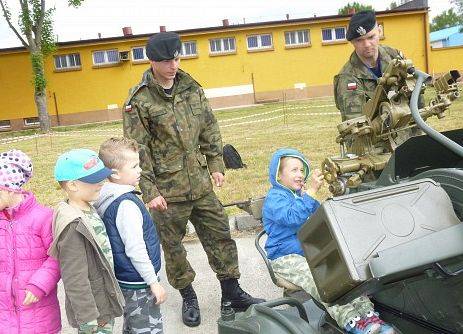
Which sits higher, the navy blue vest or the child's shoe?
the navy blue vest

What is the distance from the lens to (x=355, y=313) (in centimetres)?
192

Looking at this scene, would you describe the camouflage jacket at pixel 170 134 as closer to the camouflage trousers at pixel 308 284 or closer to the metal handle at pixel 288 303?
the camouflage trousers at pixel 308 284

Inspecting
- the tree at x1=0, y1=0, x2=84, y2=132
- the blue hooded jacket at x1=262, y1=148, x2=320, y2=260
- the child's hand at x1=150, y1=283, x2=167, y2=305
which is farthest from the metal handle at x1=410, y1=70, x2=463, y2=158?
the tree at x1=0, y1=0, x2=84, y2=132

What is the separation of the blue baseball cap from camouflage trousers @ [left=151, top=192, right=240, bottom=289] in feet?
3.96

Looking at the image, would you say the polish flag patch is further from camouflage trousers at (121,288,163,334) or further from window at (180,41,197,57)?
window at (180,41,197,57)

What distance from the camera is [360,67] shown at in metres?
3.71

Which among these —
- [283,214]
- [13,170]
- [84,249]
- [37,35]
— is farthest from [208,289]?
[37,35]

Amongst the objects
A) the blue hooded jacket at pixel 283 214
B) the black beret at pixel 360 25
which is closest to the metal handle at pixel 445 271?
the blue hooded jacket at pixel 283 214

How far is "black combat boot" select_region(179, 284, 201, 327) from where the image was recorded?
12.0 ft

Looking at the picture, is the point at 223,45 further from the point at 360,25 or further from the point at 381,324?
the point at 381,324

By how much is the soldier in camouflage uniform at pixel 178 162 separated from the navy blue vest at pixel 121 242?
0.66 m

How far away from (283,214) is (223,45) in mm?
28814

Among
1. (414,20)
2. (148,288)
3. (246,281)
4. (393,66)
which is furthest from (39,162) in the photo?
(414,20)

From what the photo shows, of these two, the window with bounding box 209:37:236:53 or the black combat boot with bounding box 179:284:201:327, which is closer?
the black combat boot with bounding box 179:284:201:327
